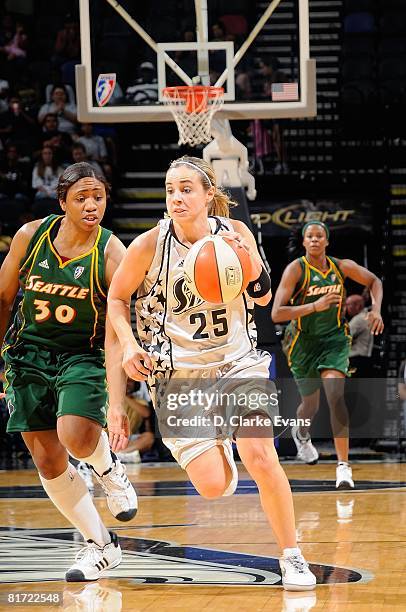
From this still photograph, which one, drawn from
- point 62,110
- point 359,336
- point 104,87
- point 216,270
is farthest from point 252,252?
point 62,110

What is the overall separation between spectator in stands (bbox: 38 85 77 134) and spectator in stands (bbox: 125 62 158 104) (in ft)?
2.96

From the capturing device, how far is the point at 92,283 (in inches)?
204

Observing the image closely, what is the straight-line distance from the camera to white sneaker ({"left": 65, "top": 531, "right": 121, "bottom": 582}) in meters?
5.03

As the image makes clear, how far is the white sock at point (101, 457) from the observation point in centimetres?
513

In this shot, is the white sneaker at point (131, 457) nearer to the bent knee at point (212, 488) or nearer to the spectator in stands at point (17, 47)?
the spectator in stands at point (17, 47)

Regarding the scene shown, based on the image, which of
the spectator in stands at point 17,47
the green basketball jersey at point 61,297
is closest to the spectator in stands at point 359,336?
the spectator in stands at point 17,47

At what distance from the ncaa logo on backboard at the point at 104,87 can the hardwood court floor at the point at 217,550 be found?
138 inches

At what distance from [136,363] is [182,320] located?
20.3 inches

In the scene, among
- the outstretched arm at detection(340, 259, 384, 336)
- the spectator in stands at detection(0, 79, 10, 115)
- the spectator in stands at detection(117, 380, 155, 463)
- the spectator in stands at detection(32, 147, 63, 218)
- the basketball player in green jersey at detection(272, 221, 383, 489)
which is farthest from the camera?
the spectator in stands at detection(0, 79, 10, 115)

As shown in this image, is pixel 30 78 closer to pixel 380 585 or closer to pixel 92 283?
A: pixel 92 283

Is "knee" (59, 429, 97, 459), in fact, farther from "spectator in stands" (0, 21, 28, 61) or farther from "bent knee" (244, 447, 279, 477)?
"spectator in stands" (0, 21, 28, 61)

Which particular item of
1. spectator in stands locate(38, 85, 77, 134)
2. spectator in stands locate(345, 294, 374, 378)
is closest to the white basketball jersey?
spectator in stands locate(345, 294, 374, 378)

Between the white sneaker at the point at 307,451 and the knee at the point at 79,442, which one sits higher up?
the knee at the point at 79,442

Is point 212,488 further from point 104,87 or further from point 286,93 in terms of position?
point 104,87
